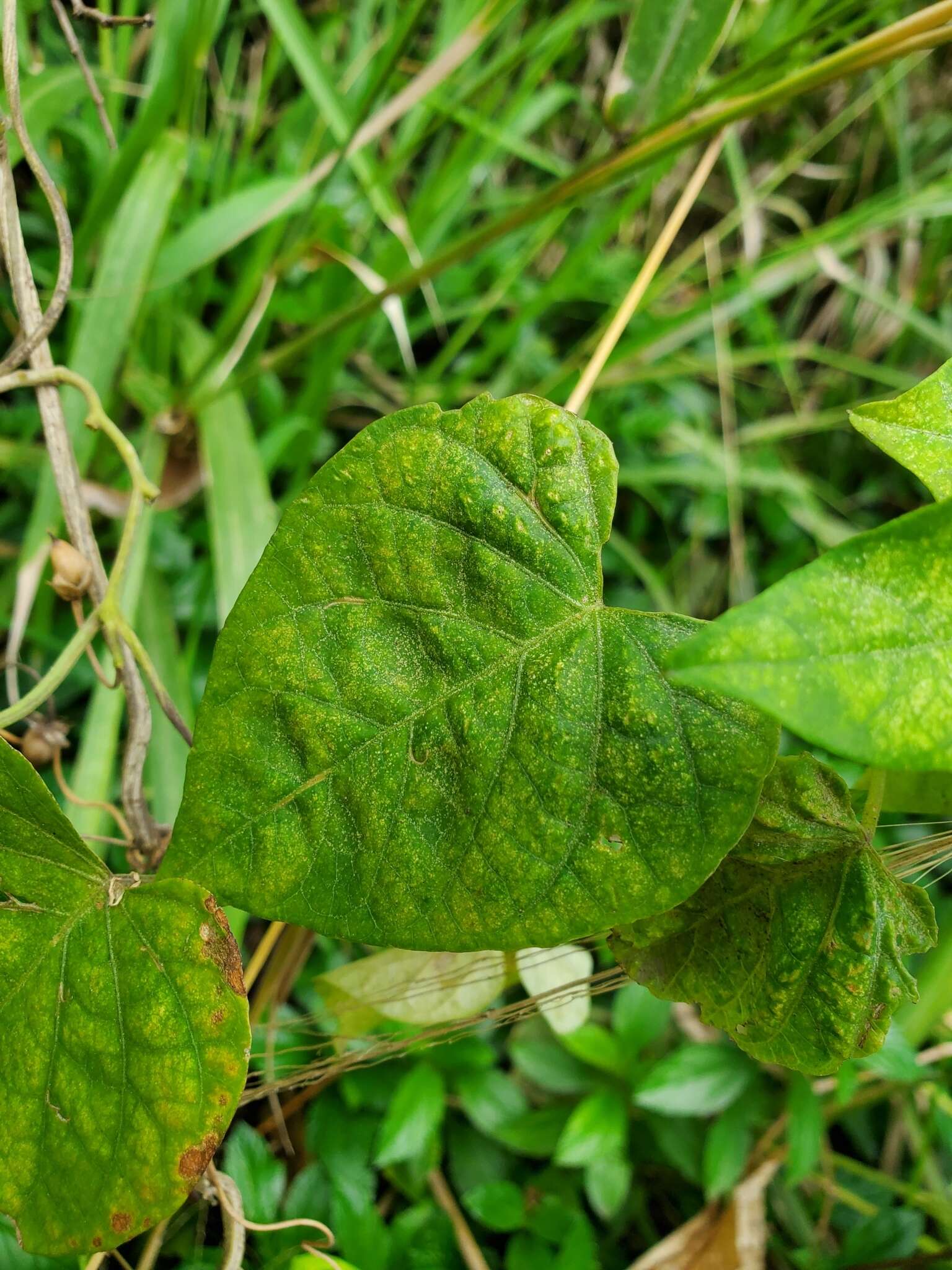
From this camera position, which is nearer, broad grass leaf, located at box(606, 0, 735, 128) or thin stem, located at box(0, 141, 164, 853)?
thin stem, located at box(0, 141, 164, 853)

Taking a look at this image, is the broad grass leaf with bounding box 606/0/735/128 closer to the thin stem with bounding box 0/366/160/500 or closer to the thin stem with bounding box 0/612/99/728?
the thin stem with bounding box 0/366/160/500

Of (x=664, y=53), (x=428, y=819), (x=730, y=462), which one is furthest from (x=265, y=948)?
(x=730, y=462)

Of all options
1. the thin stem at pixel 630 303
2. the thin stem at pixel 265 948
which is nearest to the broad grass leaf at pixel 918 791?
the thin stem at pixel 630 303

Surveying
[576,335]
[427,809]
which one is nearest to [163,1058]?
[427,809]

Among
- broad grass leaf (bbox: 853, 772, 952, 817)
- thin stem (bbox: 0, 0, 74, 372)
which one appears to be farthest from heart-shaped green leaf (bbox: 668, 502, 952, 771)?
thin stem (bbox: 0, 0, 74, 372)

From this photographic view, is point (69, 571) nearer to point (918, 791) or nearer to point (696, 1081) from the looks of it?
point (918, 791)
